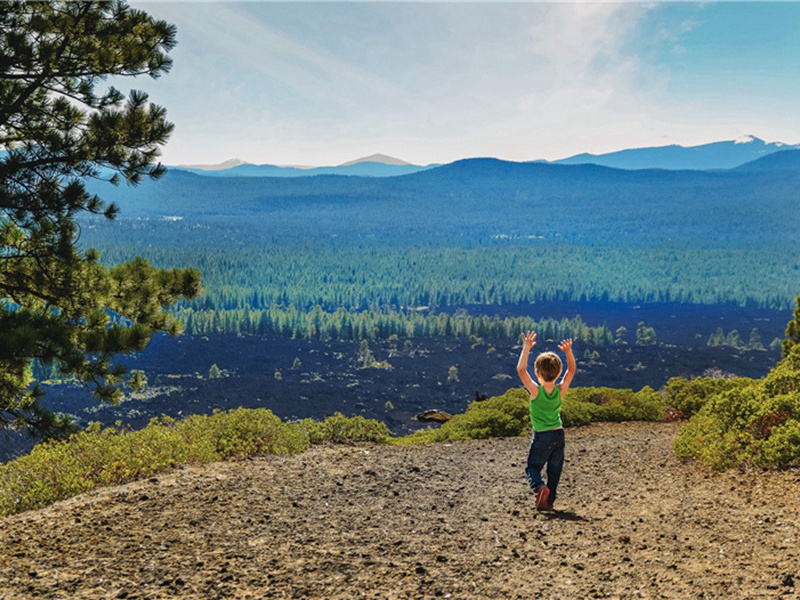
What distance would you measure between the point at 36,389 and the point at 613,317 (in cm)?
19275

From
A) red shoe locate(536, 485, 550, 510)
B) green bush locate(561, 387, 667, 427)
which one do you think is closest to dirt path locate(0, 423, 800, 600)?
red shoe locate(536, 485, 550, 510)

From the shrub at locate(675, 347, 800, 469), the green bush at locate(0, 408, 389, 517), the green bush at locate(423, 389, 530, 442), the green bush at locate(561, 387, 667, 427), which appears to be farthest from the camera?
the green bush at locate(561, 387, 667, 427)

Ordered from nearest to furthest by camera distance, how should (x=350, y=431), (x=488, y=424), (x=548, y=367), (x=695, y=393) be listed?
(x=548, y=367), (x=350, y=431), (x=488, y=424), (x=695, y=393)

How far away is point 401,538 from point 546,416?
1977 millimetres

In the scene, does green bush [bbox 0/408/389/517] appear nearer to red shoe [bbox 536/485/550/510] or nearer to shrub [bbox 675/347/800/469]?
red shoe [bbox 536/485/550/510]

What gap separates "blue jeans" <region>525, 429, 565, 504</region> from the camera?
21.7ft

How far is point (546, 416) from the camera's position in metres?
6.56

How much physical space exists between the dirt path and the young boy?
0.33 meters

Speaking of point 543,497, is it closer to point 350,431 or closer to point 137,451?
point 137,451

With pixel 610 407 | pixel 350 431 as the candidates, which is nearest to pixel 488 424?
pixel 610 407

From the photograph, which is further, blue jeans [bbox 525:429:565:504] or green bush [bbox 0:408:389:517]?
green bush [bbox 0:408:389:517]

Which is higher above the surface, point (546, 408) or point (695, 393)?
point (546, 408)

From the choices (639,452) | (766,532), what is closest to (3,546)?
(766,532)

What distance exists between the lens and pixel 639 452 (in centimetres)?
1014
